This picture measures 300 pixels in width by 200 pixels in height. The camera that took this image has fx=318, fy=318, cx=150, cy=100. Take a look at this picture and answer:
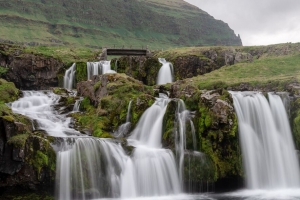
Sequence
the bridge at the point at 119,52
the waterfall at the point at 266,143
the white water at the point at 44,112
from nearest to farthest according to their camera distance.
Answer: the waterfall at the point at 266,143 < the white water at the point at 44,112 < the bridge at the point at 119,52

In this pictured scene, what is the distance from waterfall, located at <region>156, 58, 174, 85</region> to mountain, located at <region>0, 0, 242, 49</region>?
91.9m

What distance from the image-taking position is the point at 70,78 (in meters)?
42.8

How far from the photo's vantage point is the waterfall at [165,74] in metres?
43.9

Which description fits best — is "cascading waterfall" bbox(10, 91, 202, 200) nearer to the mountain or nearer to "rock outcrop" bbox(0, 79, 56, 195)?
"rock outcrop" bbox(0, 79, 56, 195)

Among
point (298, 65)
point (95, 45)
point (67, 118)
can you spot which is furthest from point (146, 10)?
point (67, 118)

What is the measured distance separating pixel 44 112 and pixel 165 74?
21481 mm

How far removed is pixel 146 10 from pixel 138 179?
19024 cm

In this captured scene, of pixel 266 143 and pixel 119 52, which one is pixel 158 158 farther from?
pixel 119 52

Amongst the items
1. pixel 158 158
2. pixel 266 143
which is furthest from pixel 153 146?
pixel 266 143

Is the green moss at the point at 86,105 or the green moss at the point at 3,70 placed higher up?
the green moss at the point at 3,70

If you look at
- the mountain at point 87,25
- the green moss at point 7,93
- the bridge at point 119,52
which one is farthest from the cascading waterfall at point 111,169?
the mountain at point 87,25

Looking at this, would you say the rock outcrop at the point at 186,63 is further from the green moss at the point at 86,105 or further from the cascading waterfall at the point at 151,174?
the cascading waterfall at the point at 151,174

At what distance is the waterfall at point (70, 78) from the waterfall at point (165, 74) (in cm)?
1145

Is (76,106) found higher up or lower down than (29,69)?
lower down
